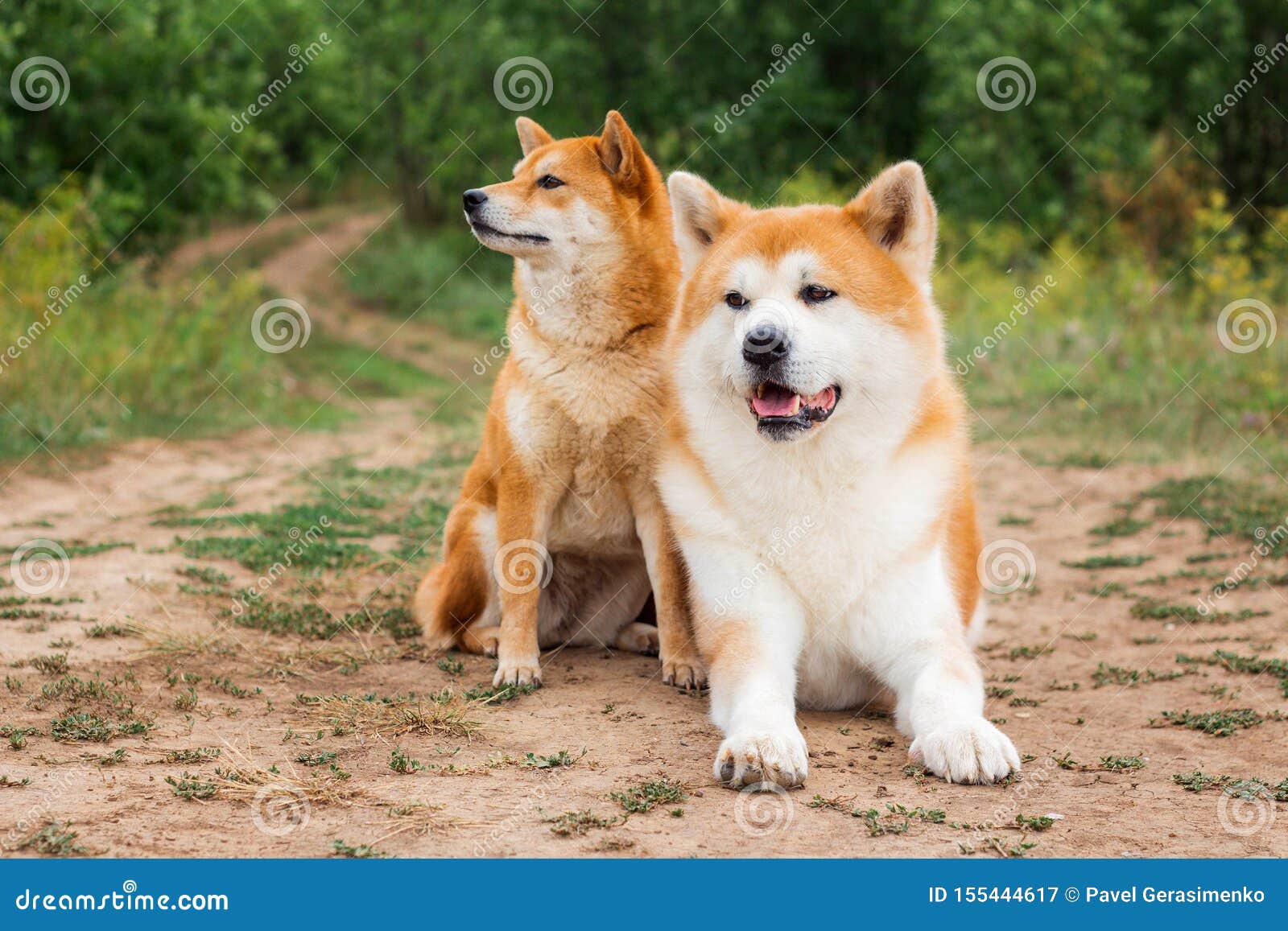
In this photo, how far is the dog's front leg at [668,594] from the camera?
→ 14.1ft

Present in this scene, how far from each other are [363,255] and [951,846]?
19059 millimetres

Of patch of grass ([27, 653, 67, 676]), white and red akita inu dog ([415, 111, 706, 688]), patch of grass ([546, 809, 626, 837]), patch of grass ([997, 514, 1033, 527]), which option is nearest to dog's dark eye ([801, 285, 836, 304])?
white and red akita inu dog ([415, 111, 706, 688])

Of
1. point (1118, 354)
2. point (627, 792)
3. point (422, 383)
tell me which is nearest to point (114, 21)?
point (422, 383)

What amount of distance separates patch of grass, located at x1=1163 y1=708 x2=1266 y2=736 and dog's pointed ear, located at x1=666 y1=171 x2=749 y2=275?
2.23 m

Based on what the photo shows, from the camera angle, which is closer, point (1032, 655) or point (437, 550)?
point (1032, 655)

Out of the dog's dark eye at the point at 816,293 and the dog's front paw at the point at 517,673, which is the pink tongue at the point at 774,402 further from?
the dog's front paw at the point at 517,673

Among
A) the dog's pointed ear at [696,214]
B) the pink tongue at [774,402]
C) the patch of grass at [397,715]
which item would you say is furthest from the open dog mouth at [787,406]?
the patch of grass at [397,715]

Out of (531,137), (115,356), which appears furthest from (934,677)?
(115,356)

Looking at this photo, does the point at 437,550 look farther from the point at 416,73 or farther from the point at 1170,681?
the point at 416,73

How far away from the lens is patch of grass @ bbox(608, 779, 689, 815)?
3.09 m

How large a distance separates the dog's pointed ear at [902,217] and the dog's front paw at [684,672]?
5.00 feet

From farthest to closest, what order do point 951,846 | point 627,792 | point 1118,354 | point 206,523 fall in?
point 1118,354 < point 206,523 < point 627,792 < point 951,846

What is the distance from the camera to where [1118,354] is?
382 inches

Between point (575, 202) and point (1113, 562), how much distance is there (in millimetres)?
3530
